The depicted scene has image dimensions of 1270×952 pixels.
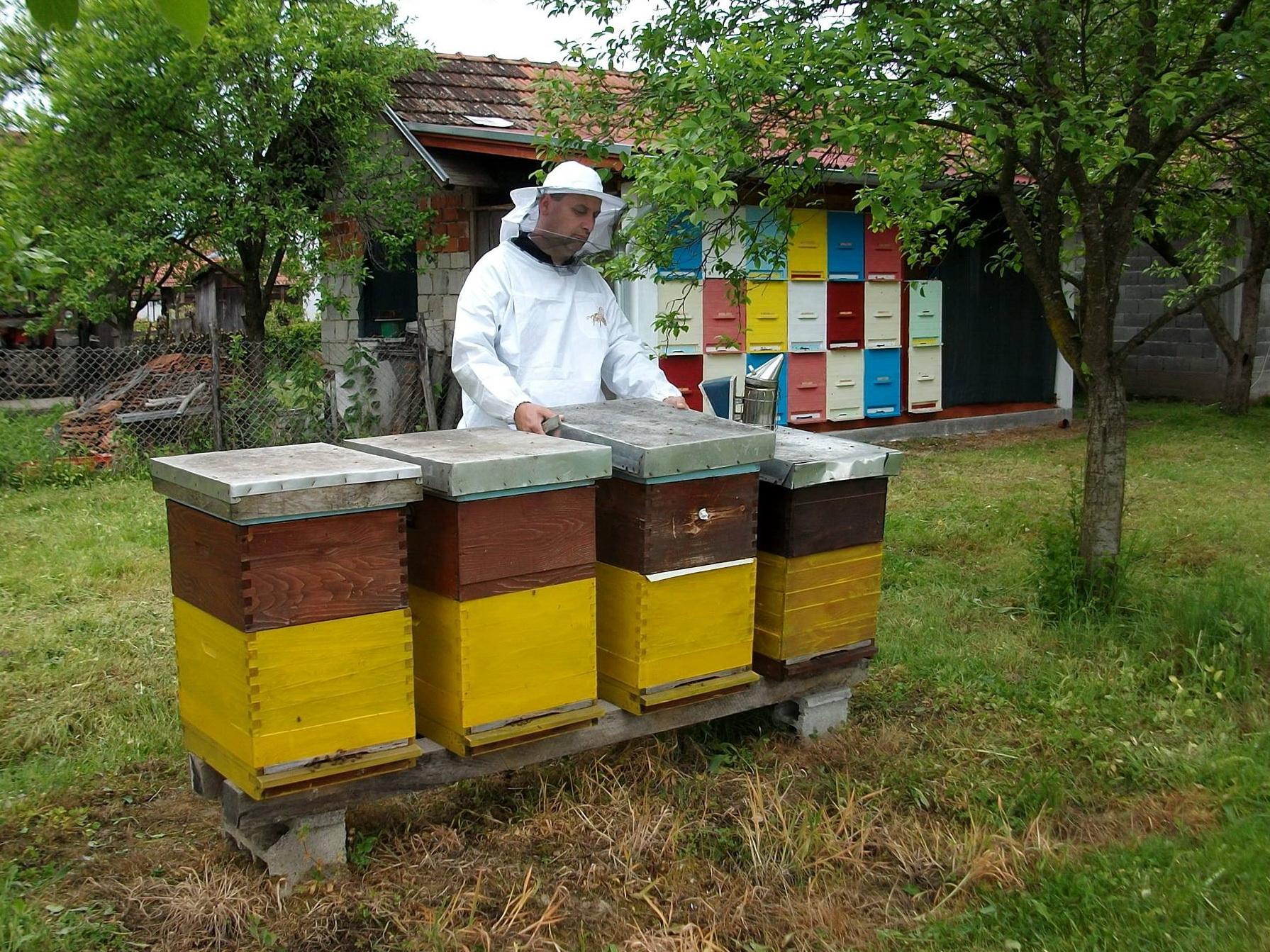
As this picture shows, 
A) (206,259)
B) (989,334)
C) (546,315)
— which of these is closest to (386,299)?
(206,259)

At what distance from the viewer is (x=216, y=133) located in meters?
8.53

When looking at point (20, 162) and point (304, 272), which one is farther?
point (304, 272)

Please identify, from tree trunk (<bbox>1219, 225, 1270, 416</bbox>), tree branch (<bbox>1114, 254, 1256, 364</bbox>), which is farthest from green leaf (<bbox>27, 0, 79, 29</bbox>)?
tree trunk (<bbox>1219, 225, 1270, 416</bbox>)

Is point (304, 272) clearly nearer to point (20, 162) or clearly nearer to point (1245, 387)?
point (20, 162)

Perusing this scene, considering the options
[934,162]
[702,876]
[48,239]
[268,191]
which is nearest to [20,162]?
[48,239]

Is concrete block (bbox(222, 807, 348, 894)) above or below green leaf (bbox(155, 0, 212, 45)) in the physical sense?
below

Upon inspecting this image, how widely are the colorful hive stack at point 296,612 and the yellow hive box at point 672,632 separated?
60 centimetres

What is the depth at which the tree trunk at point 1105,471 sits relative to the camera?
4.41 m

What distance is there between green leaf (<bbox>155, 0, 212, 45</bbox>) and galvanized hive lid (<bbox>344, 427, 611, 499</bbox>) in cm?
97

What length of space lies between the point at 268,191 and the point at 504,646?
23.2 feet

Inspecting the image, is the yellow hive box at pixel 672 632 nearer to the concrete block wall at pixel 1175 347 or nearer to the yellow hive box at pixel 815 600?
the yellow hive box at pixel 815 600

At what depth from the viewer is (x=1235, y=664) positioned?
384 centimetres

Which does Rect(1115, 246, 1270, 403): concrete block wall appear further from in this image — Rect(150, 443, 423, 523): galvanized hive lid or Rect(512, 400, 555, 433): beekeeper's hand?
Rect(150, 443, 423, 523): galvanized hive lid

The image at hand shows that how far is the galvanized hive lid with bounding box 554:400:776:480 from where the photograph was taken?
2.77 m
